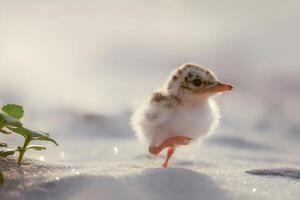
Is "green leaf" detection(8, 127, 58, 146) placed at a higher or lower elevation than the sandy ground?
higher

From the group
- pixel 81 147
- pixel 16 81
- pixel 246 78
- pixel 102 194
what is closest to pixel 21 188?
pixel 102 194

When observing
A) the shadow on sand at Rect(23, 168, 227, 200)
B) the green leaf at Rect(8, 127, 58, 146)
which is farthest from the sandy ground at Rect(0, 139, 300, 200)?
the green leaf at Rect(8, 127, 58, 146)

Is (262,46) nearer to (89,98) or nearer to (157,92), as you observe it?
(89,98)

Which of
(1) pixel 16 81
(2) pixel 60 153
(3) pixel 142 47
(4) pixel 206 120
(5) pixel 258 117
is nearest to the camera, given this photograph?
(4) pixel 206 120

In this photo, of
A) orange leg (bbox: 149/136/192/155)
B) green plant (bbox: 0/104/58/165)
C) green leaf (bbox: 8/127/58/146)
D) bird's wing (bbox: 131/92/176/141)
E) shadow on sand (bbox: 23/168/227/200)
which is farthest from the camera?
bird's wing (bbox: 131/92/176/141)

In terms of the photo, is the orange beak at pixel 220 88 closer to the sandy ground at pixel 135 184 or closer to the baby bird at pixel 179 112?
the baby bird at pixel 179 112

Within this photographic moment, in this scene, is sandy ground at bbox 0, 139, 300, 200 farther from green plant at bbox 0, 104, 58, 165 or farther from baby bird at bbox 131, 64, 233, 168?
baby bird at bbox 131, 64, 233, 168

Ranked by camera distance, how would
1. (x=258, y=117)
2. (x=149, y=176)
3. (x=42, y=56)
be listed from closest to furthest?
(x=149, y=176), (x=258, y=117), (x=42, y=56)
